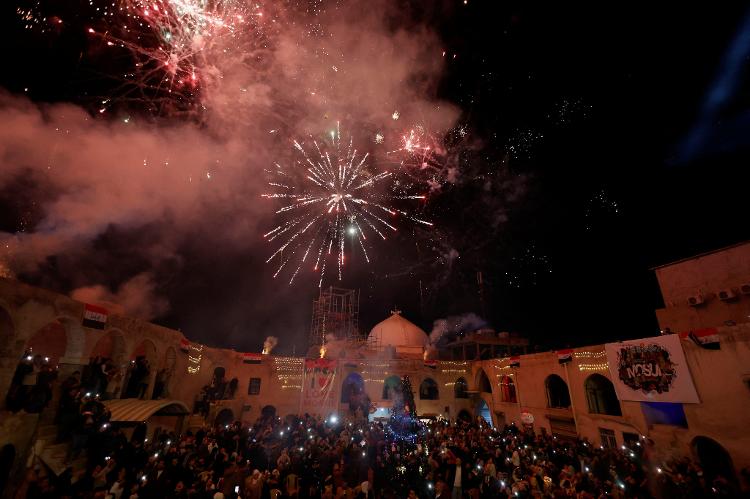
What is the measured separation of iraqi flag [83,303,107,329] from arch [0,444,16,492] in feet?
11.8

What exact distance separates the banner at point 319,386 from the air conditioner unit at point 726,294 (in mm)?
22231

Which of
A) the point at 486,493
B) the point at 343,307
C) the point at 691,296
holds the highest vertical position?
the point at 343,307

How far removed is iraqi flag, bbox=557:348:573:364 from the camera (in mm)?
18703

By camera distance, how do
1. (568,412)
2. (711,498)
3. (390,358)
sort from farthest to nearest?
(390,358) → (568,412) → (711,498)

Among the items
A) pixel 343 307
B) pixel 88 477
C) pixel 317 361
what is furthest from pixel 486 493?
pixel 343 307

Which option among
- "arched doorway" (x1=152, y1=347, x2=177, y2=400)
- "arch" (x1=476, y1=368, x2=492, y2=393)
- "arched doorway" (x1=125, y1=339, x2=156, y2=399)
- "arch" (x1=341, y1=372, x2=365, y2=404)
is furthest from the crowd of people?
"arch" (x1=476, y1=368, x2=492, y2=393)

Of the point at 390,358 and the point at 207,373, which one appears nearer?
the point at 207,373

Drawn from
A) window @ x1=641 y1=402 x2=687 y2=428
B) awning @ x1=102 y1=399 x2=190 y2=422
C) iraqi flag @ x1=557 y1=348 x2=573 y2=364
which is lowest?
window @ x1=641 y1=402 x2=687 y2=428

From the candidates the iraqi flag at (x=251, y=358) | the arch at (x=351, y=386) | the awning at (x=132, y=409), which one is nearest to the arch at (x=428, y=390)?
the arch at (x=351, y=386)

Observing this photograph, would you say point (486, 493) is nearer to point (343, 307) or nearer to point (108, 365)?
point (108, 365)

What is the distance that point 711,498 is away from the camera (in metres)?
9.38

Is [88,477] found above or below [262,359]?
below

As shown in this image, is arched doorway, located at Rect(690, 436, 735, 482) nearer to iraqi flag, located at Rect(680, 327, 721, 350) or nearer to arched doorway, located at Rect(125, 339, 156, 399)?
iraqi flag, located at Rect(680, 327, 721, 350)

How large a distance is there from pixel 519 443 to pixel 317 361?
598 inches
